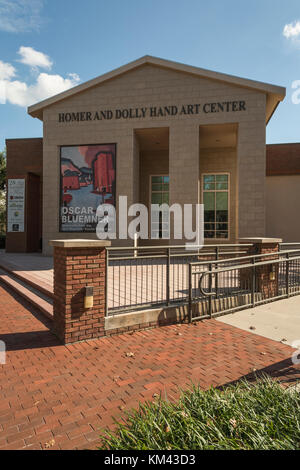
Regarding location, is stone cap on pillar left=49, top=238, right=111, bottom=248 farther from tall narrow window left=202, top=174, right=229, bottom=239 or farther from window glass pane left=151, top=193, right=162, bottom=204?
window glass pane left=151, top=193, right=162, bottom=204

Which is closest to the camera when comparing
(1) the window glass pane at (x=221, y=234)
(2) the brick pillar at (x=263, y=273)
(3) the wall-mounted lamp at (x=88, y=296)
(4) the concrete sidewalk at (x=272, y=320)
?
(3) the wall-mounted lamp at (x=88, y=296)

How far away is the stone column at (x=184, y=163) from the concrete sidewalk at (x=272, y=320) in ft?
31.0

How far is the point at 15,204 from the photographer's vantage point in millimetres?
21094

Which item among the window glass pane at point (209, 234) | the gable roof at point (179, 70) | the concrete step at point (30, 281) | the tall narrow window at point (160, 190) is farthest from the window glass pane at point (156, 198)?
the concrete step at point (30, 281)

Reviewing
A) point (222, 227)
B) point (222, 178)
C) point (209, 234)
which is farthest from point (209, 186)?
point (209, 234)

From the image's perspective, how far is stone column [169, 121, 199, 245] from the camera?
16219 mm

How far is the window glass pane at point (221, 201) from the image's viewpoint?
64.1 ft

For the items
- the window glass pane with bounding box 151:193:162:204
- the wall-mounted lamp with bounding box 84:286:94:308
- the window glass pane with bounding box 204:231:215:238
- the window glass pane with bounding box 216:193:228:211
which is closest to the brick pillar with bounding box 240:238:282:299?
the wall-mounted lamp with bounding box 84:286:94:308

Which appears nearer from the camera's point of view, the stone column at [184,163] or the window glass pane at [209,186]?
the stone column at [184,163]

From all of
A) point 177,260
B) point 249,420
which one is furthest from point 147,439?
point 177,260

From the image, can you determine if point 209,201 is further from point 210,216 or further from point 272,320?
point 272,320

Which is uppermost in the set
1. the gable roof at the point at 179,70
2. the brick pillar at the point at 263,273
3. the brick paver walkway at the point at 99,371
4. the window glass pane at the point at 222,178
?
the gable roof at the point at 179,70

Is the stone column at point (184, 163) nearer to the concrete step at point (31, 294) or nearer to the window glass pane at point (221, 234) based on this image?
the window glass pane at point (221, 234)

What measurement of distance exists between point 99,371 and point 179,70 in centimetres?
1660
